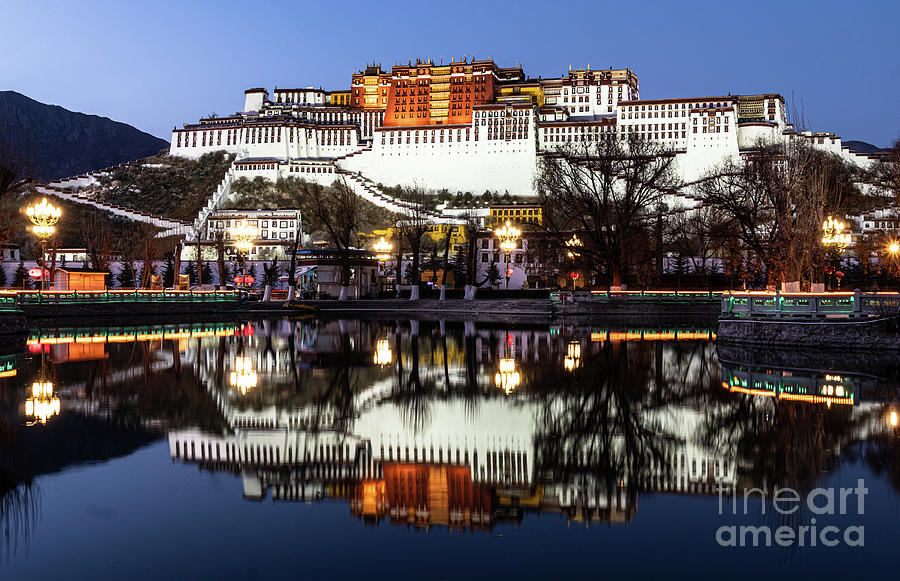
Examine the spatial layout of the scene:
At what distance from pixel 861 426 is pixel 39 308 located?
35.6 metres

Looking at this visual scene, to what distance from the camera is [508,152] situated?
4400 inches

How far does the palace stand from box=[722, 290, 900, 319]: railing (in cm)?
7682

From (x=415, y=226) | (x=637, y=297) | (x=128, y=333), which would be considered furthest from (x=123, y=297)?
(x=415, y=226)

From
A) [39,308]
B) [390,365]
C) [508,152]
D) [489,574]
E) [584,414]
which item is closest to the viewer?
[489,574]

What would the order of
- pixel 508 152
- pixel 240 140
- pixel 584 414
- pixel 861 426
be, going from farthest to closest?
pixel 240 140 → pixel 508 152 → pixel 584 414 → pixel 861 426

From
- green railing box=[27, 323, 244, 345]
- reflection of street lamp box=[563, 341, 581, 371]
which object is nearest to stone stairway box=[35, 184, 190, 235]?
green railing box=[27, 323, 244, 345]

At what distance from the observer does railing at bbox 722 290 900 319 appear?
23.1 m

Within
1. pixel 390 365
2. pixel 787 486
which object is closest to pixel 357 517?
pixel 787 486

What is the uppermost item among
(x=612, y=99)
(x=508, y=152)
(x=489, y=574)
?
(x=612, y=99)

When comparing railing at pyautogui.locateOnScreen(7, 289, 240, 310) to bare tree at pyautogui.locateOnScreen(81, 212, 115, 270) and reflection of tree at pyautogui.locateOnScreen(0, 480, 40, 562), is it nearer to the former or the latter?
reflection of tree at pyautogui.locateOnScreen(0, 480, 40, 562)

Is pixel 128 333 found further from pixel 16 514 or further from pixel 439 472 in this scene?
pixel 439 472

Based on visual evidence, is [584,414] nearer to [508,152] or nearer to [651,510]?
[651,510]

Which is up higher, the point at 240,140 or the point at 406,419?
the point at 240,140

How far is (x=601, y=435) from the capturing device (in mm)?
11047
